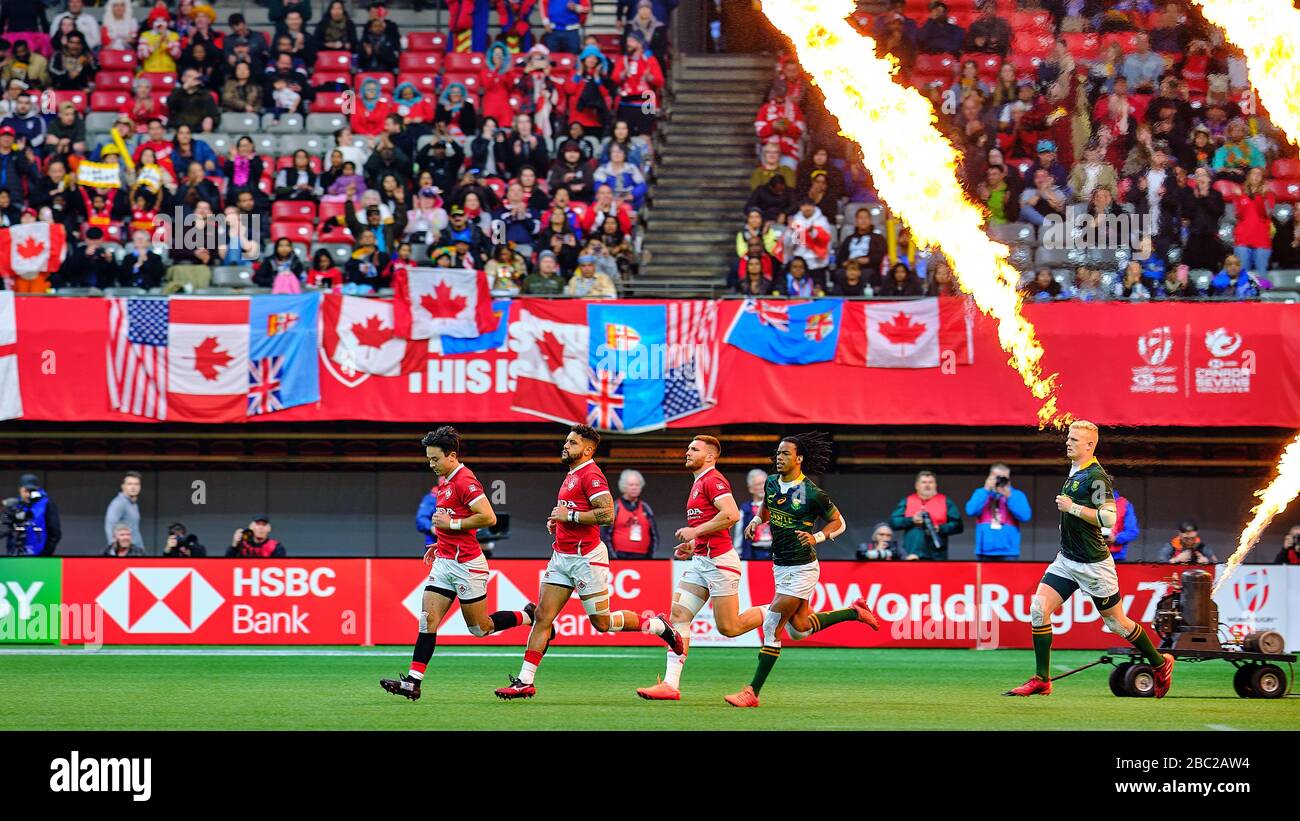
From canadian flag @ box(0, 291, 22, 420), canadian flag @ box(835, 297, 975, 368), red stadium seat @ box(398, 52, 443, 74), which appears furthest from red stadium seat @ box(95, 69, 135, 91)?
canadian flag @ box(835, 297, 975, 368)

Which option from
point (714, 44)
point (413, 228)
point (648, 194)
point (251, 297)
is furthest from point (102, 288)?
point (714, 44)

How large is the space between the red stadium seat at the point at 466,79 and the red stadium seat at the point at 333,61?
1.49m

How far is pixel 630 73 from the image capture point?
87.6 feet

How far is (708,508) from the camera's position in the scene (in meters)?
14.3

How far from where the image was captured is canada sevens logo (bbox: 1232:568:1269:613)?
68.7 feet

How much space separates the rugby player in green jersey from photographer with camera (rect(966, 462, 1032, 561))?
6.89 metres

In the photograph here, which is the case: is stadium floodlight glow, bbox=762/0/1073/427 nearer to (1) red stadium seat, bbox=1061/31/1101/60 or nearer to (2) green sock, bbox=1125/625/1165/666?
(1) red stadium seat, bbox=1061/31/1101/60

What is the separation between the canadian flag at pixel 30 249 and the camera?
23.3m

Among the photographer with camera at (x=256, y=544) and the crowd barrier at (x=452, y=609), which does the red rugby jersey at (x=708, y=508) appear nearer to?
the crowd barrier at (x=452, y=609)

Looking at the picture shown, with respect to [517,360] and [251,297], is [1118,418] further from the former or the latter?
[251,297]

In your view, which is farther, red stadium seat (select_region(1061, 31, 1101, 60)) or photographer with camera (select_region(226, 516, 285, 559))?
red stadium seat (select_region(1061, 31, 1101, 60))

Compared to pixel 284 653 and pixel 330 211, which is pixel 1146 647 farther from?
pixel 330 211

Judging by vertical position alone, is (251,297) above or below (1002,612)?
above
